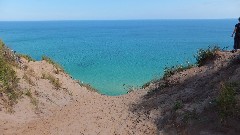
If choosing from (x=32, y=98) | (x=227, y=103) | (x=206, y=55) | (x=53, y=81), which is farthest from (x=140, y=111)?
(x=53, y=81)

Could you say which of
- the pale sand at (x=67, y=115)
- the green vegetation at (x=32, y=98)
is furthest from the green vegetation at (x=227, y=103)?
the green vegetation at (x=32, y=98)

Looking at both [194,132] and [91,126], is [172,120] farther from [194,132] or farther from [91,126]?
[91,126]

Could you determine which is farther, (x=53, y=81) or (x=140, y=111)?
(x=53, y=81)

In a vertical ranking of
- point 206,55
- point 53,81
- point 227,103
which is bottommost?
point 53,81

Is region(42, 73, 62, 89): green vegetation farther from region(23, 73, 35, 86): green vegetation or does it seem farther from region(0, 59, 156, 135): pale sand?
region(23, 73, 35, 86): green vegetation

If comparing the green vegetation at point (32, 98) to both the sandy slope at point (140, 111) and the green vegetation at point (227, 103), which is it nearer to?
the sandy slope at point (140, 111)

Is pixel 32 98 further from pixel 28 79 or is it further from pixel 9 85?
pixel 28 79

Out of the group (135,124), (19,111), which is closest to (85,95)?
(19,111)

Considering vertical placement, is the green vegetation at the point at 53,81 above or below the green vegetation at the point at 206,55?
below

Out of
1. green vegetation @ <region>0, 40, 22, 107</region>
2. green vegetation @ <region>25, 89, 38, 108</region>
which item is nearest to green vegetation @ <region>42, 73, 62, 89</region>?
green vegetation @ <region>0, 40, 22, 107</region>
